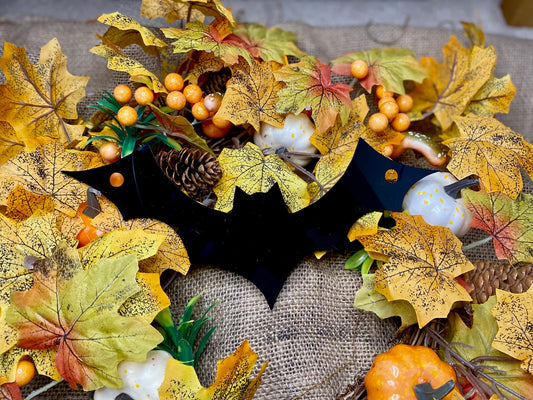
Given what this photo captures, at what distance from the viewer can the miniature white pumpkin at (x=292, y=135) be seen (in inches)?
27.3

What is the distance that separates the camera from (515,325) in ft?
1.95

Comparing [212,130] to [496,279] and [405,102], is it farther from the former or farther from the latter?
[496,279]

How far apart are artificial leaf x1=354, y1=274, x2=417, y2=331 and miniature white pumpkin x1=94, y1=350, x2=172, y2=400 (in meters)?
0.26

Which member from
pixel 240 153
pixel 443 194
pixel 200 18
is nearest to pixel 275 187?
pixel 240 153

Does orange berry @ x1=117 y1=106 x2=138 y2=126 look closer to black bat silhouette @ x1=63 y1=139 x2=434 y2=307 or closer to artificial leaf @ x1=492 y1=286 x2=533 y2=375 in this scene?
black bat silhouette @ x1=63 y1=139 x2=434 y2=307

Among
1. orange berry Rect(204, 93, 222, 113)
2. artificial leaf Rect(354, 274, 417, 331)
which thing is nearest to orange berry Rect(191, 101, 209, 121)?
orange berry Rect(204, 93, 222, 113)

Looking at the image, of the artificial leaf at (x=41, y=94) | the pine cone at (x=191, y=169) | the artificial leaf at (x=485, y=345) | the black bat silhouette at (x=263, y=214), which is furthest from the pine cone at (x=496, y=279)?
the artificial leaf at (x=41, y=94)

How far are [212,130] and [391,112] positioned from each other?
273mm

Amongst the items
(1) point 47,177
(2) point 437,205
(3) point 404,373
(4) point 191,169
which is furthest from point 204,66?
(3) point 404,373

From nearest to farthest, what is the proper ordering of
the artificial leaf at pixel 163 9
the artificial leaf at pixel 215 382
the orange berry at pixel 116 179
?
1. the artificial leaf at pixel 215 382
2. the orange berry at pixel 116 179
3. the artificial leaf at pixel 163 9

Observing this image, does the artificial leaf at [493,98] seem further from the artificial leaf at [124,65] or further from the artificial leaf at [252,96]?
the artificial leaf at [124,65]

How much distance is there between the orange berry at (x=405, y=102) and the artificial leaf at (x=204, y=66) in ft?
0.97

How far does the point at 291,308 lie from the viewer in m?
0.65

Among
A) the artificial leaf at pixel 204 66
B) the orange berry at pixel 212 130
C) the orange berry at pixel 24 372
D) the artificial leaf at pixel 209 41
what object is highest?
the artificial leaf at pixel 209 41
